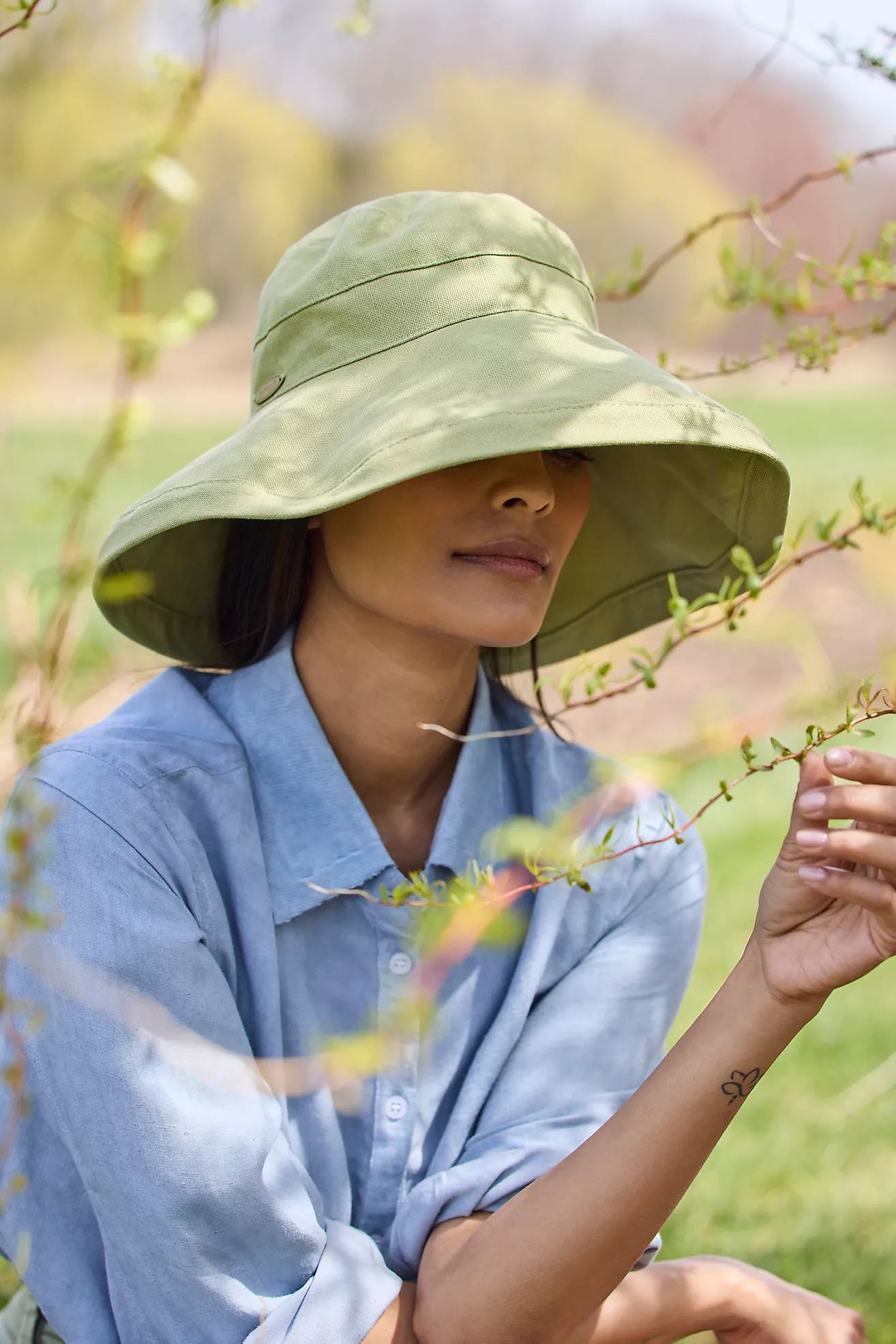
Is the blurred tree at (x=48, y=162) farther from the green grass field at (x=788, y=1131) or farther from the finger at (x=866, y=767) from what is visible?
the finger at (x=866, y=767)

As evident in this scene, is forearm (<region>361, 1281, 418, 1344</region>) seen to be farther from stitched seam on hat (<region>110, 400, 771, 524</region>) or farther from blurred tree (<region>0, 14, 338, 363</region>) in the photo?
blurred tree (<region>0, 14, 338, 363</region>)

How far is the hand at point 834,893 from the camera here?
137cm

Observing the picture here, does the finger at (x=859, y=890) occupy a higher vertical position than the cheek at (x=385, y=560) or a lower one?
lower

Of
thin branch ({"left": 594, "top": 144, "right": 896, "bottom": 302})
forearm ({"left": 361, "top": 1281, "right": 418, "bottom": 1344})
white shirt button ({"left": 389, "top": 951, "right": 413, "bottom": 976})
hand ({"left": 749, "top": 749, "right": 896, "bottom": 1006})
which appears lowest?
forearm ({"left": 361, "top": 1281, "right": 418, "bottom": 1344})

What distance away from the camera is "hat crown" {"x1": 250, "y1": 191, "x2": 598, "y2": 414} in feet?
5.55

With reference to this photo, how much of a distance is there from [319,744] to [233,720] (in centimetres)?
12

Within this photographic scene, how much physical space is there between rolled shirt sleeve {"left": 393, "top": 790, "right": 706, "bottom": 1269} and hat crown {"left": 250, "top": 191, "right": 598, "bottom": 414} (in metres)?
0.69

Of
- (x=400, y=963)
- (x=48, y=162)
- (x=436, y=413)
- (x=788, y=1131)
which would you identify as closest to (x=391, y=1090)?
(x=400, y=963)

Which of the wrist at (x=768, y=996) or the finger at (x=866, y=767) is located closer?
the finger at (x=866, y=767)

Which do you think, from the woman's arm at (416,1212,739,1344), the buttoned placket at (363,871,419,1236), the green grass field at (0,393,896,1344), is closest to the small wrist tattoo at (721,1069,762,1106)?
the green grass field at (0,393,896,1344)

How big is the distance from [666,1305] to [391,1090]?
0.47m

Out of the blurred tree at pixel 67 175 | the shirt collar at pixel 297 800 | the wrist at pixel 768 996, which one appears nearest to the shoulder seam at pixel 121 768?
the shirt collar at pixel 297 800

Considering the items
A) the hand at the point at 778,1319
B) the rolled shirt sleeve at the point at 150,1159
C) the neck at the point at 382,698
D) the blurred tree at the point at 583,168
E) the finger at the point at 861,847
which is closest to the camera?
the finger at the point at 861,847

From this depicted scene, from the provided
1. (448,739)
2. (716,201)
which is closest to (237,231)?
(716,201)
